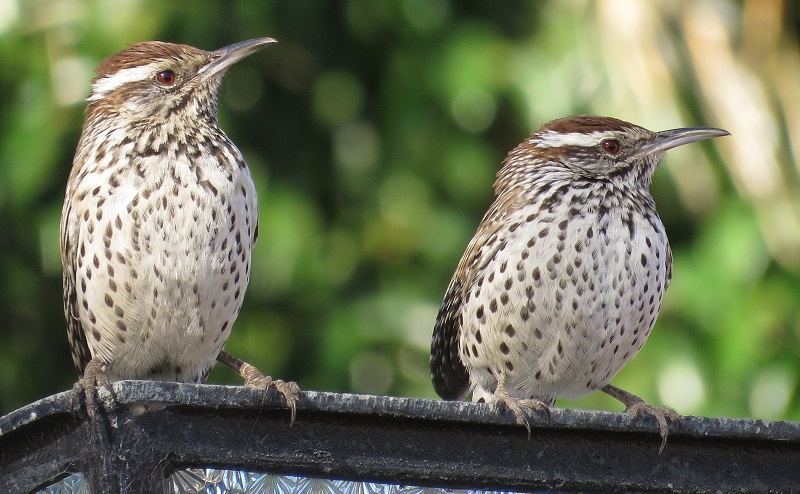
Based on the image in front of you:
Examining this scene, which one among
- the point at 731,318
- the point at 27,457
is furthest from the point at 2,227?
the point at 27,457

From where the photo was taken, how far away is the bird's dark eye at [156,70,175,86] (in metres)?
4.01

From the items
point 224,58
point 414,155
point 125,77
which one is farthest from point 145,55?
point 414,155

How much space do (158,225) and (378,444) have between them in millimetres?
1336

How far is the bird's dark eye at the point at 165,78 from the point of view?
158 inches

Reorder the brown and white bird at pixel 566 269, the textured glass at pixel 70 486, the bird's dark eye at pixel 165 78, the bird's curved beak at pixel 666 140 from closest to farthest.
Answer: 1. the textured glass at pixel 70 486
2. the brown and white bird at pixel 566 269
3. the bird's dark eye at pixel 165 78
4. the bird's curved beak at pixel 666 140

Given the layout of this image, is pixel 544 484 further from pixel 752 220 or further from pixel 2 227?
pixel 2 227

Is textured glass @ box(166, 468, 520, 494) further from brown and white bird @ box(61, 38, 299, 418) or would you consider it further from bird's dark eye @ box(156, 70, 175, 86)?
bird's dark eye @ box(156, 70, 175, 86)

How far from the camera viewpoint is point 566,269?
12.7ft

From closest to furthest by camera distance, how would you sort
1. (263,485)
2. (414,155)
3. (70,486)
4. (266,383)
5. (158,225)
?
(70,486), (263,485), (266,383), (158,225), (414,155)

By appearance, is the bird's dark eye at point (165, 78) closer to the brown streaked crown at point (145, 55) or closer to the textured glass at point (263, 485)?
the brown streaked crown at point (145, 55)

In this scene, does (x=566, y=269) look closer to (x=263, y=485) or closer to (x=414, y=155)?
(x=263, y=485)

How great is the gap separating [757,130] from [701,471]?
129 inches

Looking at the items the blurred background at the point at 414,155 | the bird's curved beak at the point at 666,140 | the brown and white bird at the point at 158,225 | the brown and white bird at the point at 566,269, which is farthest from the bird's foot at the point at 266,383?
the blurred background at the point at 414,155

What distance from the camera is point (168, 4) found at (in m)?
5.66
